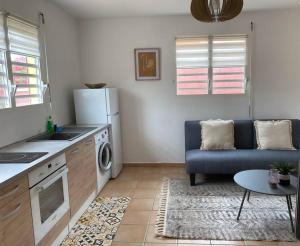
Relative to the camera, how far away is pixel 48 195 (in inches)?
83.8

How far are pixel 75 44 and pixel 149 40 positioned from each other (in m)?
1.14

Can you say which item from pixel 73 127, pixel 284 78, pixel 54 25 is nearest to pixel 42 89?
pixel 73 127

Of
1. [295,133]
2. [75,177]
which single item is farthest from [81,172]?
[295,133]

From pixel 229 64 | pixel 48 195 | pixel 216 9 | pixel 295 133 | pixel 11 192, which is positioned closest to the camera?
pixel 11 192

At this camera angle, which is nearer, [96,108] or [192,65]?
[96,108]

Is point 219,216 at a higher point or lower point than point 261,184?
lower

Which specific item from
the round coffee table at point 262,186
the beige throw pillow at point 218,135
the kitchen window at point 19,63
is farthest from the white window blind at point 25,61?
the round coffee table at point 262,186

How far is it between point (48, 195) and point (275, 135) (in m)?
3.04

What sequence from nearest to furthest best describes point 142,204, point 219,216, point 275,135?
point 219,216
point 142,204
point 275,135

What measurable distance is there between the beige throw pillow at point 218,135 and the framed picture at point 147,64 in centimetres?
113

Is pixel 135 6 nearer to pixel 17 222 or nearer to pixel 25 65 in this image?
pixel 25 65

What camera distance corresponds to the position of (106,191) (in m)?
3.49

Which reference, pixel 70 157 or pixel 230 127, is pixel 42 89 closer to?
pixel 70 157

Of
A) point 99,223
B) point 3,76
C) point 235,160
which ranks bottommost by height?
point 99,223
